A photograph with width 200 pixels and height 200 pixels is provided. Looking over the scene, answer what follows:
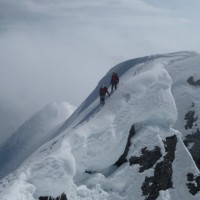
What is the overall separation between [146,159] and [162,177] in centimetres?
216

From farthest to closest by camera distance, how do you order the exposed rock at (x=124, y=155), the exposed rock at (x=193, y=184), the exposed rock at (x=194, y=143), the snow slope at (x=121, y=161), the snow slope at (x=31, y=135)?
the snow slope at (x=31, y=135) → the exposed rock at (x=194, y=143) → the exposed rock at (x=193, y=184) → the exposed rock at (x=124, y=155) → the snow slope at (x=121, y=161)

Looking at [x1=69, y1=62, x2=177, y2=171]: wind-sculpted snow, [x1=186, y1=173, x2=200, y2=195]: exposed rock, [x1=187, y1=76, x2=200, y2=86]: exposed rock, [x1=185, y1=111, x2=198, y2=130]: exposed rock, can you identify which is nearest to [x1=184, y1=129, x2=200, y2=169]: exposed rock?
[x1=185, y1=111, x2=198, y2=130]: exposed rock

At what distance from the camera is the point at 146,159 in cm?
3597

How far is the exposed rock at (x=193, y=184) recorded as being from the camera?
3646 cm

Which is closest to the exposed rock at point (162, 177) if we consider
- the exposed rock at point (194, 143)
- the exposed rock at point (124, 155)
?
the exposed rock at point (124, 155)

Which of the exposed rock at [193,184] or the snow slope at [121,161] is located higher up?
the snow slope at [121,161]

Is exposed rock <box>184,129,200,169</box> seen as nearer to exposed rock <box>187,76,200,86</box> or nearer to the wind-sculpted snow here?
the wind-sculpted snow

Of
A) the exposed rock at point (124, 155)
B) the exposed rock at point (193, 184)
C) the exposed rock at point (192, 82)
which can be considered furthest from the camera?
the exposed rock at point (192, 82)

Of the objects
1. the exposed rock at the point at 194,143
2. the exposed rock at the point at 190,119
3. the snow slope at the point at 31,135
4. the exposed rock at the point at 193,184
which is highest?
the exposed rock at the point at 190,119

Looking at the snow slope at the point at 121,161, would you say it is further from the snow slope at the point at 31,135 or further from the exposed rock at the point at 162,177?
the snow slope at the point at 31,135

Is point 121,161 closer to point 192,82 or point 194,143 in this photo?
point 194,143

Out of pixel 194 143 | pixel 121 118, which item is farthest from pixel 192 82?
pixel 121 118

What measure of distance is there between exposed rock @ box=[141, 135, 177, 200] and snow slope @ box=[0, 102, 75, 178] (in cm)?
5548

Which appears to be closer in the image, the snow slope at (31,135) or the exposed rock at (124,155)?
the exposed rock at (124,155)
